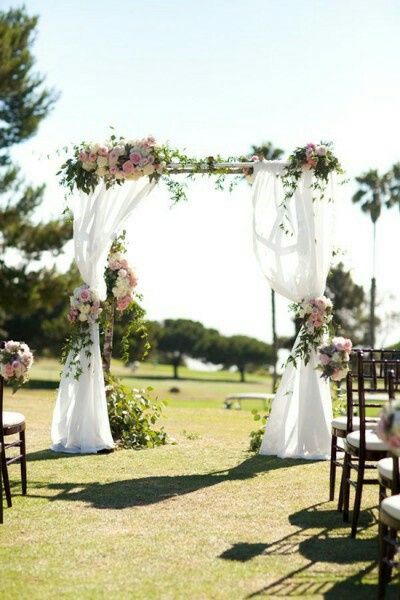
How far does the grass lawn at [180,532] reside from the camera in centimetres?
352

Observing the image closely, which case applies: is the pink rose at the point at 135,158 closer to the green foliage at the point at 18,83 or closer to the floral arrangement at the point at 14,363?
the floral arrangement at the point at 14,363

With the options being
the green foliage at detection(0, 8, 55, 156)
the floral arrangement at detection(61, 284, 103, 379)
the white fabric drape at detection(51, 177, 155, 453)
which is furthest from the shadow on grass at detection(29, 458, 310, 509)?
the green foliage at detection(0, 8, 55, 156)

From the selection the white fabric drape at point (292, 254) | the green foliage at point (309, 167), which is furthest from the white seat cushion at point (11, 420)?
the green foliage at point (309, 167)

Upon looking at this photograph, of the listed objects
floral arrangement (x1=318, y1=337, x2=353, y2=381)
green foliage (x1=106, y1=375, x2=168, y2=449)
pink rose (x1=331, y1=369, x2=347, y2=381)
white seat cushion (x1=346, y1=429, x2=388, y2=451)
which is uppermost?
floral arrangement (x1=318, y1=337, x2=353, y2=381)

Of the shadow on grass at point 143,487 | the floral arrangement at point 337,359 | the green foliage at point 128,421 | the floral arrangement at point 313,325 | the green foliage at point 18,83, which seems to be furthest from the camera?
the green foliage at point 18,83

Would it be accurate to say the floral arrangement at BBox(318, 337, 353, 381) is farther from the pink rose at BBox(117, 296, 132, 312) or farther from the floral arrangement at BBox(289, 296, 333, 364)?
the pink rose at BBox(117, 296, 132, 312)

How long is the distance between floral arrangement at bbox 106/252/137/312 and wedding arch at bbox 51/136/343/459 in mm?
200

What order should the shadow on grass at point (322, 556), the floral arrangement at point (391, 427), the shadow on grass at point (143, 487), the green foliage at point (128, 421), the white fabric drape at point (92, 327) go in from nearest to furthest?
the floral arrangement at point (391, 427) → the shadow on grass at point (322, 556) → the shadow on grass at point (143, 487) → the white fabric drape at point (92, 327) → the green foliage at point (128, 421)

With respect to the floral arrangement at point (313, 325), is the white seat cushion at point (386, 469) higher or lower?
lower

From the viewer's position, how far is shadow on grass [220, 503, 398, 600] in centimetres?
346

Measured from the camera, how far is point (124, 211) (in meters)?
7.70

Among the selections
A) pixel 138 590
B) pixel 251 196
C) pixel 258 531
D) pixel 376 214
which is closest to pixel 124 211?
pixel 251 196

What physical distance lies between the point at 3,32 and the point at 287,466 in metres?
14.9

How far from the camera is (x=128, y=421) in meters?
8.13
